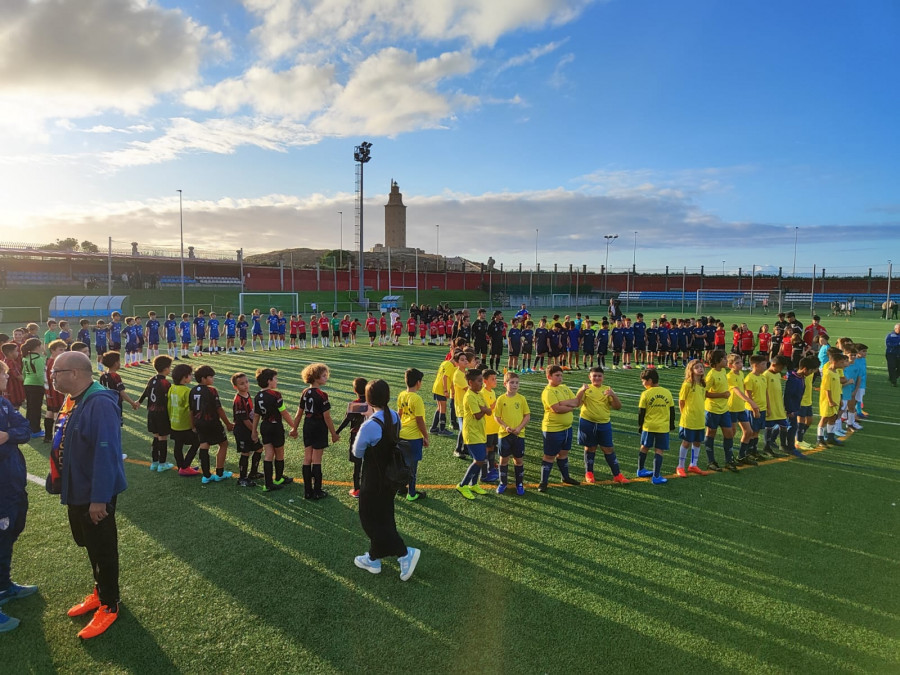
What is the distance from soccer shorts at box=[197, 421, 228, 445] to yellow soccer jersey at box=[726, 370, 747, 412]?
7.72 metres

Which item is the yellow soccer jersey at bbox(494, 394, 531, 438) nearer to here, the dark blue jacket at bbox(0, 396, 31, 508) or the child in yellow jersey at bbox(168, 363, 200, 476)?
the child in yellow jersey at bbox(168, 363, 200, 476)

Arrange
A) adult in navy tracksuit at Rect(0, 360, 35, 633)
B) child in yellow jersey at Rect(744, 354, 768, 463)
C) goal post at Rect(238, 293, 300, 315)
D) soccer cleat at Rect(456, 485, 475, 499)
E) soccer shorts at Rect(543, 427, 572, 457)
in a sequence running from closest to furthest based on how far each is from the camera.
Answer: adult in navy tracksuit at Rect(0, 360, 35, 633) → soccer cleat at Rect(456, 485, 475, 499) → soccer shorts at Rect(543, 427, 572, 457) → child in yellow jersey at Rect(744, 354, 768, 463) → goal post at Rect(238, 293, 300, 315)

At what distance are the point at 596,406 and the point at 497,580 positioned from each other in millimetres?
3164

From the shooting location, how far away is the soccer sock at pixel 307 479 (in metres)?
6.47

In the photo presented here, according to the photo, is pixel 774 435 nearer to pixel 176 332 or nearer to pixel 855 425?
A: pixel 855 425

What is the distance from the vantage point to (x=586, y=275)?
76.4 meters

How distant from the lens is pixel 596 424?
7.17 m

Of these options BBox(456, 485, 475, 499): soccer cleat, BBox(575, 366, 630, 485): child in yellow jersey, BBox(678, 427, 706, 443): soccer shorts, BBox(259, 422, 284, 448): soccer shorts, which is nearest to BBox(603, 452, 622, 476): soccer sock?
BBox(575, 366, 630, 485): child in yellow jersey

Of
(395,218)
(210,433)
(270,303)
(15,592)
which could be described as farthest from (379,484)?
(395,218)

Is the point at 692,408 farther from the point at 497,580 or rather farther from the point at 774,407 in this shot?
the point at 497,580

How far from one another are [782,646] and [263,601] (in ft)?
14.3

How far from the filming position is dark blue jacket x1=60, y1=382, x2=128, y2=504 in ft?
12.5

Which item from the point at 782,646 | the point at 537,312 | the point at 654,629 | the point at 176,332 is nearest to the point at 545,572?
the point at 654,629

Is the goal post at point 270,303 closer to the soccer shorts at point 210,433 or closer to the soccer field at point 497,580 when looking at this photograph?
the soccer field at point 497,580
